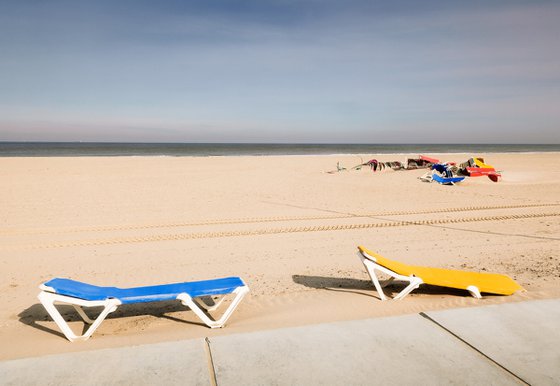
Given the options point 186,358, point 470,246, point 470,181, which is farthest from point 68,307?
point 470,181

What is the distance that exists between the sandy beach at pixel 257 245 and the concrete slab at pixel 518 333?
65 cm

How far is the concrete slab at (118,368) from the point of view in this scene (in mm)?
2939

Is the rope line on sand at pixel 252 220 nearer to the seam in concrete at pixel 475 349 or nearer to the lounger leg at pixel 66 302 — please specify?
the lounger leg at pixel 66 302

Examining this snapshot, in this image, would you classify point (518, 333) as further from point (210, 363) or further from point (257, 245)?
point (257, 245)

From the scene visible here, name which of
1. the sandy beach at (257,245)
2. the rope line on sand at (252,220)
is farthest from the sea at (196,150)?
the rope line on sand at (252,220)

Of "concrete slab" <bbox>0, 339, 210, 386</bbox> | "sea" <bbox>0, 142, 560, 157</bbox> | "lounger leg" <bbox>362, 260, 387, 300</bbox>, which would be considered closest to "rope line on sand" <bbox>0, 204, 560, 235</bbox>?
"lounger leg" <bbox>362, 260, 387, 300</bbox>

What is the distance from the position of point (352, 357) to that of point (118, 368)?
1773 millimetres

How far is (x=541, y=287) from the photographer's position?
5457 millimetres

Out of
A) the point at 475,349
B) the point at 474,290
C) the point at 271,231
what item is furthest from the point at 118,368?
the point at 271,231

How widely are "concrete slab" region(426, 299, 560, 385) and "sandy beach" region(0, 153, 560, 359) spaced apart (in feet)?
2.12

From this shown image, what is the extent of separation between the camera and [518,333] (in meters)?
3.70

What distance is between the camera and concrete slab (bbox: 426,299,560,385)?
3168 mm

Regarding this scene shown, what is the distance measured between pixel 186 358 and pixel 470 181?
1721cm

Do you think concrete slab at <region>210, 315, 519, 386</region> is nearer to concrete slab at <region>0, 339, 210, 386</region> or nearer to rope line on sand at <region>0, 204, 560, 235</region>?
concrete slab at <region>0, 339, 210, 386</region>
